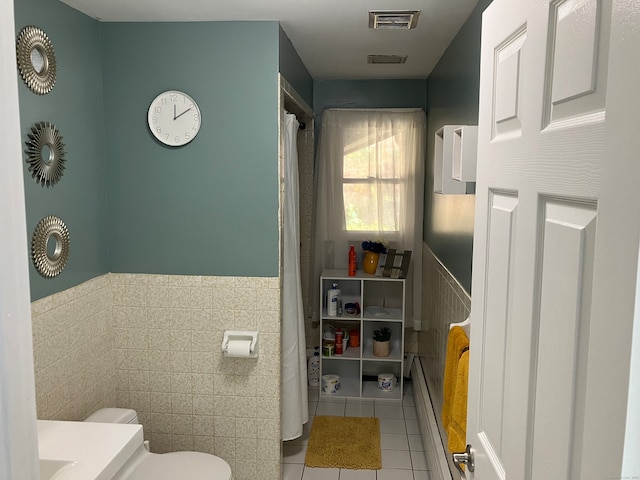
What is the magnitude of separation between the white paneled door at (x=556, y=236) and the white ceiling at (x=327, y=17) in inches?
47.6

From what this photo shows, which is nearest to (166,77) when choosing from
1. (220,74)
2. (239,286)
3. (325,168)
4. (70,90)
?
(220,74)

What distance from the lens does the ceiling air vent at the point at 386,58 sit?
367cm

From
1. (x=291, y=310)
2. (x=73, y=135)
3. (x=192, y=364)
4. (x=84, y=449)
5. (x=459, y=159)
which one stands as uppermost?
(x=73, y=135)

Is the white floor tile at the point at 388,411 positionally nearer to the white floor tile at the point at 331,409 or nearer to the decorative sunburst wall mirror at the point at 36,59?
the white floor tile at the point at 331,409

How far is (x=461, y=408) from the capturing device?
1919 millimetres

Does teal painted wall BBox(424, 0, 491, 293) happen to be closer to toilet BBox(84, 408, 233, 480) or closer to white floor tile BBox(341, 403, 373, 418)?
white floor tile BBox(341, 403, 373, 418)

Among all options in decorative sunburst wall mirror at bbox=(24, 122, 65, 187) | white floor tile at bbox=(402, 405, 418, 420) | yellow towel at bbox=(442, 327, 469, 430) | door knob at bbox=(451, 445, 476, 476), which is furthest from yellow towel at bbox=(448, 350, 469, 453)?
white floor tile at bbox=(402, 405, 418, 420)

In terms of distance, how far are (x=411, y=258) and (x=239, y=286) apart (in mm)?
2067

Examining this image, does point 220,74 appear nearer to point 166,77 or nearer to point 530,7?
point 166,77

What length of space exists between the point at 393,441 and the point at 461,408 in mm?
1954

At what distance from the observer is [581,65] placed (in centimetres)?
86

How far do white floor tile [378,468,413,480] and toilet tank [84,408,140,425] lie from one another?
1.49 m

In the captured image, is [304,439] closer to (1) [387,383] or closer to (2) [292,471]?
(2) [292,471]

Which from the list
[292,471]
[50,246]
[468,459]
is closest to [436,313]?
[292,471]
